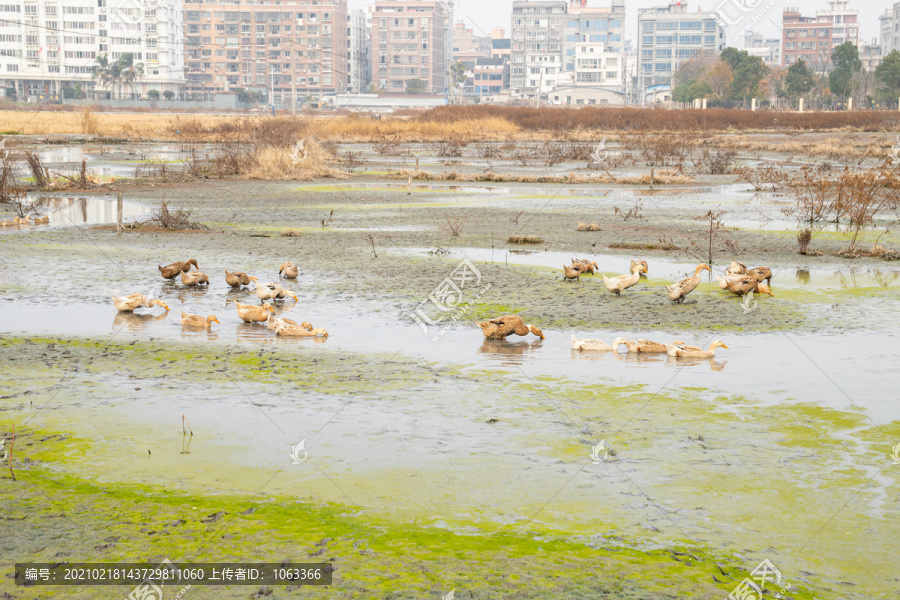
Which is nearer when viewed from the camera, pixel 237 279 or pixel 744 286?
pixel 744 286

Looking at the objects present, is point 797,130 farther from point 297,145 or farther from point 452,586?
point 452,586

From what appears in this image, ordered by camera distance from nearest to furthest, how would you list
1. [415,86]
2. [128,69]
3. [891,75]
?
[891,75], [128,69], [415,86]

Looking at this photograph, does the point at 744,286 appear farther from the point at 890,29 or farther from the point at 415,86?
the point at 890,29

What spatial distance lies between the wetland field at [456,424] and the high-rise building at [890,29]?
16665 cm

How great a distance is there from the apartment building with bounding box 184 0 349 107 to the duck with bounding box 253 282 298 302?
487 ft

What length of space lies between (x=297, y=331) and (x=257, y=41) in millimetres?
157329

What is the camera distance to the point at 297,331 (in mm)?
9531

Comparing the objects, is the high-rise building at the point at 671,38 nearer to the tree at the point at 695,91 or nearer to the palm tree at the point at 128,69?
the tree at the point at 695,91

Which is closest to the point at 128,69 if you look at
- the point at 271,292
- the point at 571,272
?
the point at 571,272

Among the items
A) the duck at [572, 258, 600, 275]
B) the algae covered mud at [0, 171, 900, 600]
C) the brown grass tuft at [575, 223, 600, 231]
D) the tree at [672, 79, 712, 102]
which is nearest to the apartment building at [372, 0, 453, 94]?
the tree at [672, 79, 712, 102]

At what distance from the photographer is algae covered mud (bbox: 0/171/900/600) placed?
4730mm

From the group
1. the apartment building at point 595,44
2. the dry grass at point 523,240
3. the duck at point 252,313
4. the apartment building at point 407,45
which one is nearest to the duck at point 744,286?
the dry grass at point 523,240

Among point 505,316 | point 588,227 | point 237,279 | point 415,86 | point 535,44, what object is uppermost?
point 535,44

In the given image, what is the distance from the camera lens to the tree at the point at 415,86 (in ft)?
527
